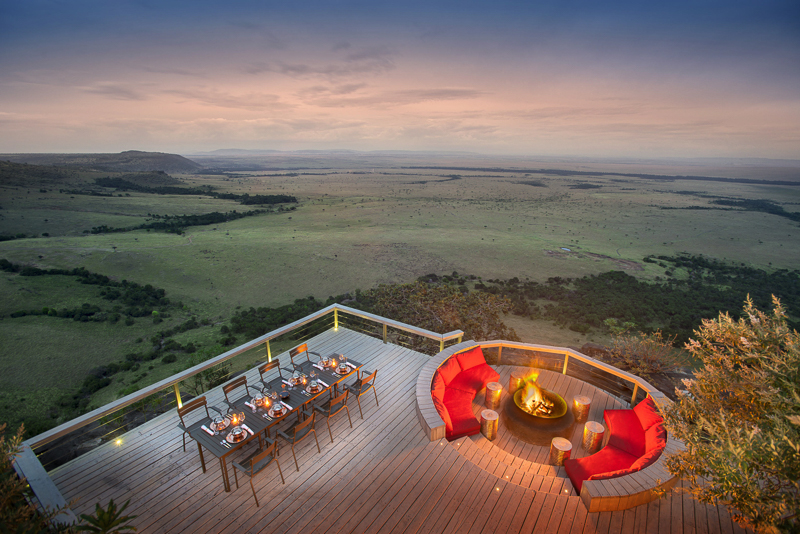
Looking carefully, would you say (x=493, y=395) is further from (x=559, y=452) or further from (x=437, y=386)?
(x=559, y=452)

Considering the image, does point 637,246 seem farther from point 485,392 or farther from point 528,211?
point 485,392

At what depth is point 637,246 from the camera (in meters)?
40.2

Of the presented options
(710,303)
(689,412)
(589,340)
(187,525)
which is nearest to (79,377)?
(187,525)

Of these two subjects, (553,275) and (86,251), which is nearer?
(553,275)

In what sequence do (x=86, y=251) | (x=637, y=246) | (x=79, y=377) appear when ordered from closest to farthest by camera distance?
(x=79, y=377) → (x=86, y=251) → (x=637, y=246)

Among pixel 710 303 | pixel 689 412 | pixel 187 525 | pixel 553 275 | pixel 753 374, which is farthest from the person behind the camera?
pixel 553 275

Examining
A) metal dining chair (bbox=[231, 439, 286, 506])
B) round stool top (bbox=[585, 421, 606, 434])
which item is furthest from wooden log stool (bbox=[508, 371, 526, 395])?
metal dining chair (bbox=[231, 439, 286, 506])

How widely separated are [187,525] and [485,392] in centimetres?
552

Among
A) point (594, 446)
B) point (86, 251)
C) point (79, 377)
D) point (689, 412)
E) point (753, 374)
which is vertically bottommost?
point (79, 377)

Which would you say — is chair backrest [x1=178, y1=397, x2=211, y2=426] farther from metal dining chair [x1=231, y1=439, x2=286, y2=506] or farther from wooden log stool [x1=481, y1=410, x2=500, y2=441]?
wooden log stool [x1=481, y1=410, x2=500, y2=441]

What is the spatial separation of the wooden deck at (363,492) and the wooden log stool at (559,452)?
0.17 m

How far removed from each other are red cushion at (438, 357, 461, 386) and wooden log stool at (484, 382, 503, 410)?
29.0 inches

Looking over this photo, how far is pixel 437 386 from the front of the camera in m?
6.88

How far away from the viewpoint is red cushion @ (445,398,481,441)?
6.05 m
